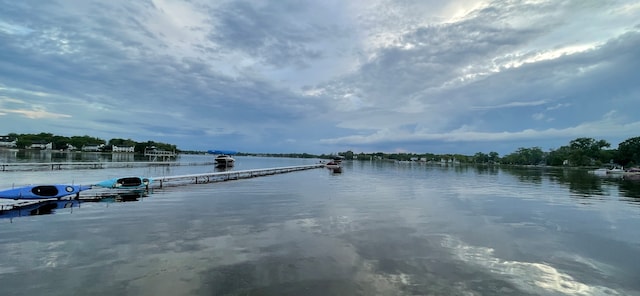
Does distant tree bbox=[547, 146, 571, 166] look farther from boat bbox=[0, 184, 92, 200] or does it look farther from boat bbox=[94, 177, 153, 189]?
boat bbox=[0, 184, 92, 200]

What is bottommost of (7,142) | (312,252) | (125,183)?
(312,252)

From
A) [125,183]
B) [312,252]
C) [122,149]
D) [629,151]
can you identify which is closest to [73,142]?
[122,149]

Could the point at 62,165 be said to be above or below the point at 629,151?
below

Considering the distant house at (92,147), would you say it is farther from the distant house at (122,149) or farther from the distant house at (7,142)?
the distant house at (7,142)

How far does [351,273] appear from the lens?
31.8ft

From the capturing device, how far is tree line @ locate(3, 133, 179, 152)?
169462 mm

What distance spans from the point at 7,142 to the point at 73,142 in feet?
87.3

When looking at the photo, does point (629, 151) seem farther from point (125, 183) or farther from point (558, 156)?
point (125, 183)

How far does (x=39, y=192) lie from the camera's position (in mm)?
21000

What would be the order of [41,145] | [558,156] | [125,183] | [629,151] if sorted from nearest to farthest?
[125,183] → [629,151] → [41,145] → [558,156]

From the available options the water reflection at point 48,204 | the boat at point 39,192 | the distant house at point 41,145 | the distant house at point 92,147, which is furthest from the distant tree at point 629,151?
the distant house at point 41,145

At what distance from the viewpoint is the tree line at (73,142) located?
169 meters

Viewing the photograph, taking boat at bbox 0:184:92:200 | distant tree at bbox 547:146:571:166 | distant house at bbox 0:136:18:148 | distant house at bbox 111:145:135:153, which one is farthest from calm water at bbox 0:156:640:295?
distant house at bbox 0:136:18:148

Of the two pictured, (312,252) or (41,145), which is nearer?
(312,252)
